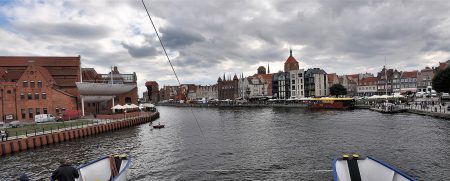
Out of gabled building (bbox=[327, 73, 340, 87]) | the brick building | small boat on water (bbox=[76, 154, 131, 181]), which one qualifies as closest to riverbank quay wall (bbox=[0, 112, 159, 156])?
the brick building

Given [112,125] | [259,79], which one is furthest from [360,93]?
Result: [112,125]

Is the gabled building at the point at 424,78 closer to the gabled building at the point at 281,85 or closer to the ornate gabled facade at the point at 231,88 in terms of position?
the gabled building at the point at 281,85

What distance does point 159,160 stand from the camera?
100ft

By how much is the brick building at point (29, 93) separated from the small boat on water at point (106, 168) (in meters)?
51.8

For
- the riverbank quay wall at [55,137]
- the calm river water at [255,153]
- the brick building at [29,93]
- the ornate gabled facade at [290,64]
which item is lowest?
the calm river water at [255,153]

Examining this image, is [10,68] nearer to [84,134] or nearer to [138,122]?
[138,122]

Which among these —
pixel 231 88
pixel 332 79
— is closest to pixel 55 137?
pixel 332 79

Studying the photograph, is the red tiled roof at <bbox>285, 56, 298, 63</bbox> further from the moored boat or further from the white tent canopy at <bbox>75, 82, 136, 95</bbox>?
the white tent canopy at <bbox>75, 82, 136, 95</bbox>

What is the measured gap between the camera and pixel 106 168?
20.5 m

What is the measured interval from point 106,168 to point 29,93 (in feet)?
177

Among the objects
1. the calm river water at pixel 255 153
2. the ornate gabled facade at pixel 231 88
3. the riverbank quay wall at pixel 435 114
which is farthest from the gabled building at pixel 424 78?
the calm river water at pixel 255 153

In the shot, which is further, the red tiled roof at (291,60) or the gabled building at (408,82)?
the red tiled roof at (291,60)

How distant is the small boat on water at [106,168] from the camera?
1891cm

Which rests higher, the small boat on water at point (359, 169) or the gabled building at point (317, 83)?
the gabled building at point (317, 83)
